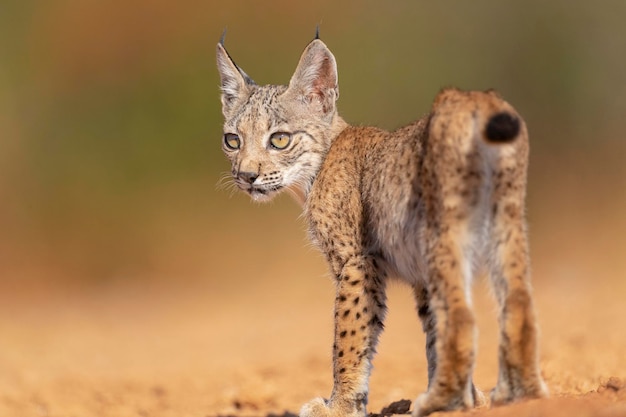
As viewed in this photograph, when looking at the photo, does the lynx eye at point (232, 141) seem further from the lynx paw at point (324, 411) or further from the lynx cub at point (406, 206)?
the lynx paw at point (324, 411)

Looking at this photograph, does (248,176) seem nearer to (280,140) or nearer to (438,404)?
(280,140)

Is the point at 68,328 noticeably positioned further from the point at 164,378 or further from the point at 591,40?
the point at 591,40

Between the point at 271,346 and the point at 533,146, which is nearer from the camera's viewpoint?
the point at 271,346

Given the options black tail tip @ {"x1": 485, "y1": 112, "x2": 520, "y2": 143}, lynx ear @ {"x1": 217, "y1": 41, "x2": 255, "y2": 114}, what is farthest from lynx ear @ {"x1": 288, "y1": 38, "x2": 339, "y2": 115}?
black tail tip @ {"x1": 485, "y1": 112, "x2": 520, "y2": 143}

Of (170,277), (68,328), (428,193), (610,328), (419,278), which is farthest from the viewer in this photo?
(170,277)

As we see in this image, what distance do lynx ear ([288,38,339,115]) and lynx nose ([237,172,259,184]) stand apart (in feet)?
2.96

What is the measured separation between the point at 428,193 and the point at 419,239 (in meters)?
0.29

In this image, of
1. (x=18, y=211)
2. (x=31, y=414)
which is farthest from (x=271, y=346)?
(x=18, y=211)

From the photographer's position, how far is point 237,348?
Answer: 13.6 meters

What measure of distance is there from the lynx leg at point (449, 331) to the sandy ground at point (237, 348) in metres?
0.34

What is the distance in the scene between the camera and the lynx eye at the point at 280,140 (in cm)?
823

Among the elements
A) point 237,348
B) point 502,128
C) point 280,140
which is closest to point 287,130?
point 280,140

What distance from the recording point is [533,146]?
21000 mm

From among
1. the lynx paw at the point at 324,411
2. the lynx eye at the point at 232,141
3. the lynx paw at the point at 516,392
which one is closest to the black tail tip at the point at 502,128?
the lynx paw at the point at 516,392
